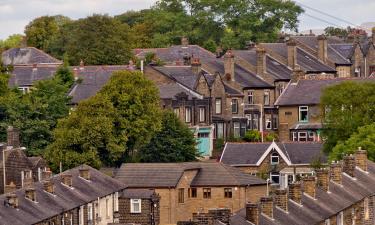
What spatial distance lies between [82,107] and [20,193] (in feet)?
96.1

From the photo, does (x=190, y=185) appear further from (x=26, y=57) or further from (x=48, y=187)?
(x=26, y=57)

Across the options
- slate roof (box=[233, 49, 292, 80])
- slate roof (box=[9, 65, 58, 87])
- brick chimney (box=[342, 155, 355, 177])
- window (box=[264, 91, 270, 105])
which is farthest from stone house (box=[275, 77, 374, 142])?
brick chimney (box=[342, 155, 355, 177])

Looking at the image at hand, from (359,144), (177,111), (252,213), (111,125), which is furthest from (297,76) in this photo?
(252,213)

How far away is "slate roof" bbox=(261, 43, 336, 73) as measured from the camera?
142625 millimetres

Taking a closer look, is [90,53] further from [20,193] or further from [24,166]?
[20,193]

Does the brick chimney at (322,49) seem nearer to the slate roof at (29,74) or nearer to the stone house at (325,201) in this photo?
the slate roof at (29,74)

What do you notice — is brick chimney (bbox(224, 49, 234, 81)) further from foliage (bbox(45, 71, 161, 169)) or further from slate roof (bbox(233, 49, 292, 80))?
foliage (bbox(45, 71, 161, 169))

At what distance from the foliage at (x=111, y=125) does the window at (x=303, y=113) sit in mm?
18207

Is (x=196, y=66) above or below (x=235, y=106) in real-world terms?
above

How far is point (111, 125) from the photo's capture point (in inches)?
4193

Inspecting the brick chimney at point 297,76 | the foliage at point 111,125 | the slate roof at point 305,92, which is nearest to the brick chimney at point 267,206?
the foliage at point 111,125

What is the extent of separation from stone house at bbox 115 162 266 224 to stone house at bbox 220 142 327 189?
718 centimetres

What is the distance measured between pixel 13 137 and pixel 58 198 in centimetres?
2111

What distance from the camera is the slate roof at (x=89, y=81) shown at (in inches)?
4811
